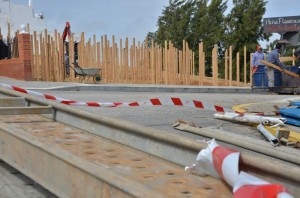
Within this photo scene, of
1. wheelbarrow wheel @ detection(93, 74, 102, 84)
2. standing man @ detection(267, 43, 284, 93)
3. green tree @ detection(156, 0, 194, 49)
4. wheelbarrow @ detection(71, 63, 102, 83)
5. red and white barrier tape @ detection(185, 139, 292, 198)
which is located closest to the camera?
red and white barrier tape @ detection(185, 139, 292, 198)

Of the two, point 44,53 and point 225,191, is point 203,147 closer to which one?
point 225,191

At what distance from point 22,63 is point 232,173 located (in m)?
16.1

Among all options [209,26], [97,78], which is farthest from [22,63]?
[209,26]

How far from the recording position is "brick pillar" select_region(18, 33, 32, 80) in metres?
17.2

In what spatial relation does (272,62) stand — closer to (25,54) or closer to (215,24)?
(25,54)

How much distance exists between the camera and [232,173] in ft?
8.50

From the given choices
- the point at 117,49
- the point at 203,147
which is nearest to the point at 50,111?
the point at 203,147

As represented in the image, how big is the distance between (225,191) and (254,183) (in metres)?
0.47

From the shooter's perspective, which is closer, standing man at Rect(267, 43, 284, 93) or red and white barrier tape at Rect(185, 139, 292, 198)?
red and white barrier tape at Rect(185, 139, 292, 198)

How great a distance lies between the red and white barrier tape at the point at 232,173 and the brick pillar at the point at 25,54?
15.2 metres

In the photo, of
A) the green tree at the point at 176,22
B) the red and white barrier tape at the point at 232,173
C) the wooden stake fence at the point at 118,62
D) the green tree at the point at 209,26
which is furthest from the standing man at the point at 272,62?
the green tree at the point at 176,22

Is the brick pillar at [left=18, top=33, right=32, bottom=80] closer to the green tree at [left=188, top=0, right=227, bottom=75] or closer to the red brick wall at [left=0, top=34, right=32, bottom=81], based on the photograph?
the red brick wall at [left=0, top=34, right=32, bottom=81]

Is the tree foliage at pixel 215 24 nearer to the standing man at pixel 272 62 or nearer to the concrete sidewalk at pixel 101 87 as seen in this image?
the concrete sidewalk at pixel 101 87

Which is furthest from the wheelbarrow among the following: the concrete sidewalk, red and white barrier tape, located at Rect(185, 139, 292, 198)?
red and white barrier tape, located at Rect(185, 139, 292, 198)
